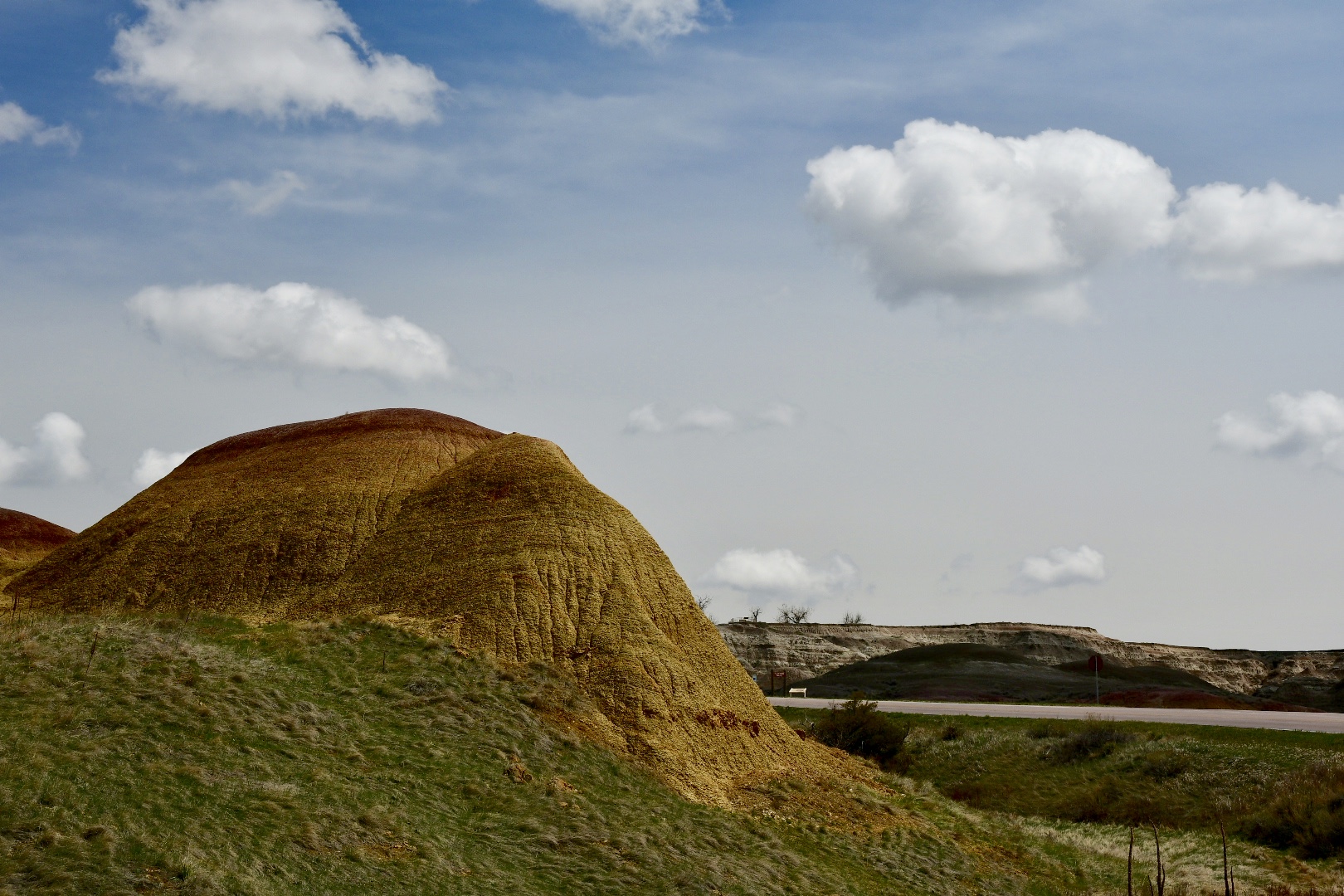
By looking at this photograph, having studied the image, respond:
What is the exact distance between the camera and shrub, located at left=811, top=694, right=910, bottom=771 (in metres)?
41.3

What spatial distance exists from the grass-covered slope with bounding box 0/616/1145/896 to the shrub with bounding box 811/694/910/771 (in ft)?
31.7

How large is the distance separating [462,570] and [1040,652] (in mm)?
74925

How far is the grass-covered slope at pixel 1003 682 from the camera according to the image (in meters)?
61.7

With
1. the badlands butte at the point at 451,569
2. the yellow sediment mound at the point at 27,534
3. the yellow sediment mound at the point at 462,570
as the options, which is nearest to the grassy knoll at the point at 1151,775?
the badlands butte at the point at 451,569

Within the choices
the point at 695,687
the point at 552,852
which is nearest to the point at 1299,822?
the point at 695,687

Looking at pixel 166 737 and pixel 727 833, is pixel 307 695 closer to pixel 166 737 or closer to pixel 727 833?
pixel 166 737

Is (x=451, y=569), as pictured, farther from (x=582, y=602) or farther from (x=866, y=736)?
(x=866, y=736)

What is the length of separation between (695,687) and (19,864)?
17.5m

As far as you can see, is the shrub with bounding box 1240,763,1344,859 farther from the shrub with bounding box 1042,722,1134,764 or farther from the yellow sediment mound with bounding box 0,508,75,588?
the yellow sediment mound with bounding box 0,508,75,588

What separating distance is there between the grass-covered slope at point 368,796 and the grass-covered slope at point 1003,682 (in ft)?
108

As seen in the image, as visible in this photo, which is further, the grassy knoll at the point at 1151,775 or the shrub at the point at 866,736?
the shrub at the point at 866,736

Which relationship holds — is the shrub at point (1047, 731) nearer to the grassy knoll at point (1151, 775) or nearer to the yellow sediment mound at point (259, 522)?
the grassy knoll at point (1151, 775)

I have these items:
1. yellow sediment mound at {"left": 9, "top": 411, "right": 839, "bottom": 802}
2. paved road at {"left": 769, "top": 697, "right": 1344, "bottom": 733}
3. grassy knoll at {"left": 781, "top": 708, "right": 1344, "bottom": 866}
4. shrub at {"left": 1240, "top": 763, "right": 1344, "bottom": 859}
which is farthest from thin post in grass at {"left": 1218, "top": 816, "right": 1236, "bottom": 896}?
paved road at {"left": 769, "top": 697, "right": 1344, "bottom": 733}

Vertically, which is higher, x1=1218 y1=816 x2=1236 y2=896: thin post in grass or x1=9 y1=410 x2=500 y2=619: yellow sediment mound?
x1=9 y1=410 x2=500 y2=619: yellow sediment mound
